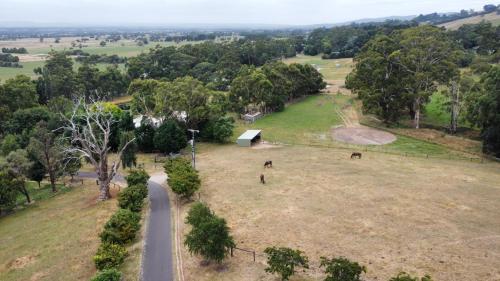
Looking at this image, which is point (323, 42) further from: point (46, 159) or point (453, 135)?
point (46, 159)

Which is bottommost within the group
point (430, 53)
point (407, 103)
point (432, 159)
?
point (432, 159)

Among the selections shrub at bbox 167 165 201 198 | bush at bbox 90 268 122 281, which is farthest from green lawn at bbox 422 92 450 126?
bush at bbox 90 268 122 281

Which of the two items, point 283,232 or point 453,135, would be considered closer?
point 283,232

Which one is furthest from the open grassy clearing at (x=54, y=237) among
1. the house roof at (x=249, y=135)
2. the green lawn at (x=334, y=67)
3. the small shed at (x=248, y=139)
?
the green lawn at (x=334, y=67)

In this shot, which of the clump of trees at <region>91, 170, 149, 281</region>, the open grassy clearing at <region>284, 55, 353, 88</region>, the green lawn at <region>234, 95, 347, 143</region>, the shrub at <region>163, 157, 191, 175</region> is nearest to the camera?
the clump of trees at <region>91, 170, 149, 281</region>

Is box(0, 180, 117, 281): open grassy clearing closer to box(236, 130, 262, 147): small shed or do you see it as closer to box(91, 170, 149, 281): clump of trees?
box(91, 170, 149, 281): clump of trees

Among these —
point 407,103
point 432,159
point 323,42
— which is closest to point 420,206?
point 432,159
